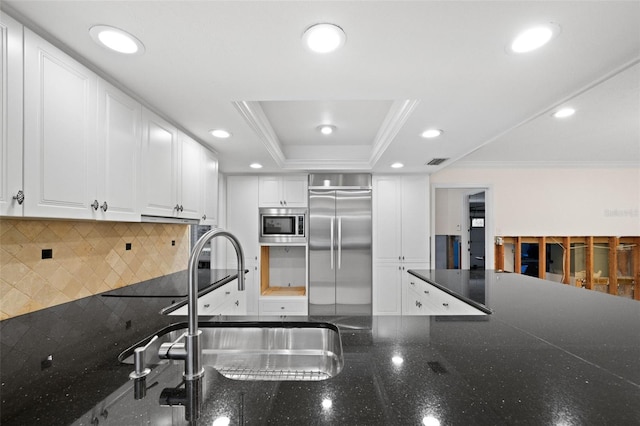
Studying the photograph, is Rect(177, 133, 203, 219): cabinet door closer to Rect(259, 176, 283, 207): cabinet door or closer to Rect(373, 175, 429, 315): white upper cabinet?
Rect(259, 176, 283, 207): cabinet door

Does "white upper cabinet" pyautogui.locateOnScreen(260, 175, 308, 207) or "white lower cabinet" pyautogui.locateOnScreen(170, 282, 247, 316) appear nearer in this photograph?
"white lower cabinet" pyautogui.locateOnScreen(170, 282, 247, 316)

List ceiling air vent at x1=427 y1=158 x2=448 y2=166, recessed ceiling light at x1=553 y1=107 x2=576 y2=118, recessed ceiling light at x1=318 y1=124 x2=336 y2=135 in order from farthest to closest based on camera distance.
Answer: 1. ceiling air vent at x1=427 y1=158 x2=448 y2=166
2. recessed ceiling light at x1=318 y1=124 x2=336 y2=135
3. recessed ceiling light at x1=553 y1=107 x2=576 y2=118

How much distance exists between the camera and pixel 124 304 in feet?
5.19

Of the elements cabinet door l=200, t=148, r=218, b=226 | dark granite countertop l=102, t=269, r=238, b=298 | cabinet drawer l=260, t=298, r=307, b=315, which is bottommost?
cabinet drawer l=260, t=298, r=307, b=315

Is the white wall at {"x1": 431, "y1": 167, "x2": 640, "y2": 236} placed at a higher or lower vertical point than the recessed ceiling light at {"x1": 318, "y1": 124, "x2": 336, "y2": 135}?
lower

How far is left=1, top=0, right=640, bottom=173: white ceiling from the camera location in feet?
3.40

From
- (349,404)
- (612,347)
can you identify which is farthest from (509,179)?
(349,404)

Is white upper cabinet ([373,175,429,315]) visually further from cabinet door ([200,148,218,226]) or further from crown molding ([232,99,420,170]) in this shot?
cabinet door ([200,148,218,226])

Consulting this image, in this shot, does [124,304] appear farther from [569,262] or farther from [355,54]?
[569,262]

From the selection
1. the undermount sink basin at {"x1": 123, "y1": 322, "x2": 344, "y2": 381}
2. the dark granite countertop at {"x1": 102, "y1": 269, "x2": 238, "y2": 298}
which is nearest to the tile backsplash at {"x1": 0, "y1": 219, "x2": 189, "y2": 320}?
the dark granite countertop at {"x1": 102, "y1": 269, "x2": 238, "y2": 298}

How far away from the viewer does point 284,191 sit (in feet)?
13.1

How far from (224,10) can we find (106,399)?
1213mm

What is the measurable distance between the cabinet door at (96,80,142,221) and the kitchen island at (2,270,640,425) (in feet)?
3.17

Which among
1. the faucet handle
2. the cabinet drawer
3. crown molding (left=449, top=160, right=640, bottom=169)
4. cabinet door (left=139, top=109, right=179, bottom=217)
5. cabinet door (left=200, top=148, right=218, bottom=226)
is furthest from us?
crown molding (left=449, top=160, right=640, bottom=169)
